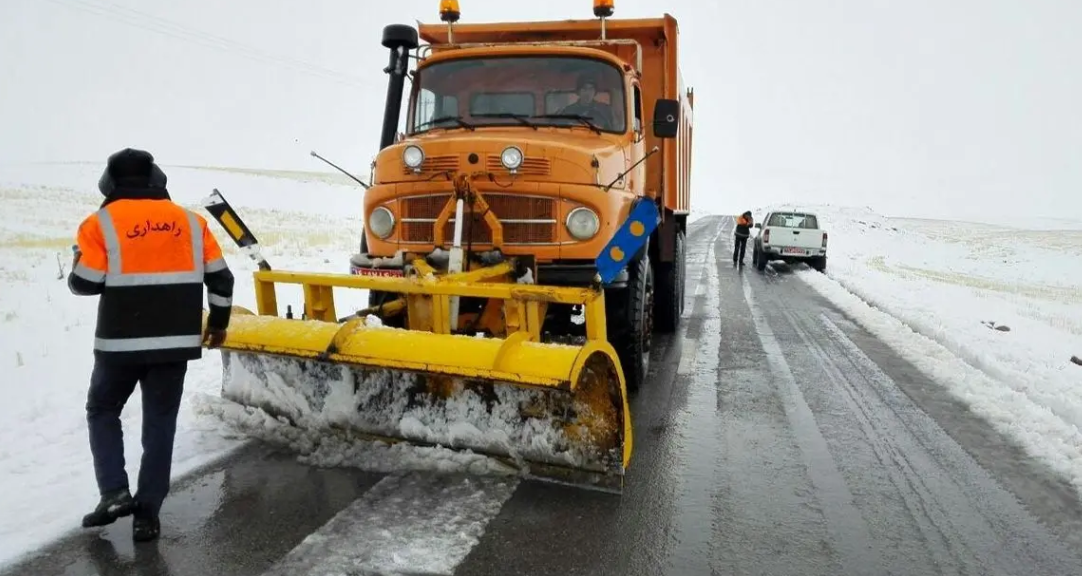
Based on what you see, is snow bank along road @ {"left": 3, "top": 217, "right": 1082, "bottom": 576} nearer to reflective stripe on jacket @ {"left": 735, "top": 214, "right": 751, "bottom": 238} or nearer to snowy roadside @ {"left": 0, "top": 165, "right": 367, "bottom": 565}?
snowy roadside @ {"left": 0, "top": 165, "right": 367, "bottom": 565}

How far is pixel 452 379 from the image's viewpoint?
12.7 feet

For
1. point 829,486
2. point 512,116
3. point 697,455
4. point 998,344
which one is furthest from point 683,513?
point 998,344

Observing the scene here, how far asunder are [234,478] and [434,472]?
1094mm

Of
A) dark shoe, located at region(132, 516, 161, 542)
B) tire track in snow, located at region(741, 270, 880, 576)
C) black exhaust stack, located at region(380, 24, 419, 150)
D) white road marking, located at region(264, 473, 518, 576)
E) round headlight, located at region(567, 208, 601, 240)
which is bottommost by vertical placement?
tire track in snow, located at region(741, 270, 880, 576)

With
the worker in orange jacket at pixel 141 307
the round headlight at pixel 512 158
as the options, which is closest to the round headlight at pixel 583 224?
the round headlight at pixel 512 158

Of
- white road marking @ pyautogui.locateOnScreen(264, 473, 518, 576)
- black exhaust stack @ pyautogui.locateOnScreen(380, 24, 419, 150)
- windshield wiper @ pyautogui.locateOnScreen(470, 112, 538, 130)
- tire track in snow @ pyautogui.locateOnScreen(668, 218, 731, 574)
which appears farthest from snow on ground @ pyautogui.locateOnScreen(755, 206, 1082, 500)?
black exhaust stack @ pyautogui.locateOnScreen(380, 24, 419, 150)

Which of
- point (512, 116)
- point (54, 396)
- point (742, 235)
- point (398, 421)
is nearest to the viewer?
point (398, 421)

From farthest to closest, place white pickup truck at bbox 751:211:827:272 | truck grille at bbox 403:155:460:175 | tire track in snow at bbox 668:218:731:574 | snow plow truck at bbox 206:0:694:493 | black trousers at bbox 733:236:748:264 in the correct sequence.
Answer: black trousers at bbox 733:236:748:264, white pickup truck at bbox 751:211:827:272, truck grille at bbox 403:155:460:175, snow plow truck at bbox 206:0:694:493, tire track in snow at bbox 668:218:731:574

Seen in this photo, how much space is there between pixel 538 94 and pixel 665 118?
108cm

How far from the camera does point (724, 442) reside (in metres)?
4.46

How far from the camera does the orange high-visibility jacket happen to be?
2.92 meters

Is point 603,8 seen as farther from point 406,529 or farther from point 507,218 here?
point 406,529

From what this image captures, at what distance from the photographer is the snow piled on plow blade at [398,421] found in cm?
367

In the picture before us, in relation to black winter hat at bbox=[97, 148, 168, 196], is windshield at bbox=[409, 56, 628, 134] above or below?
above
